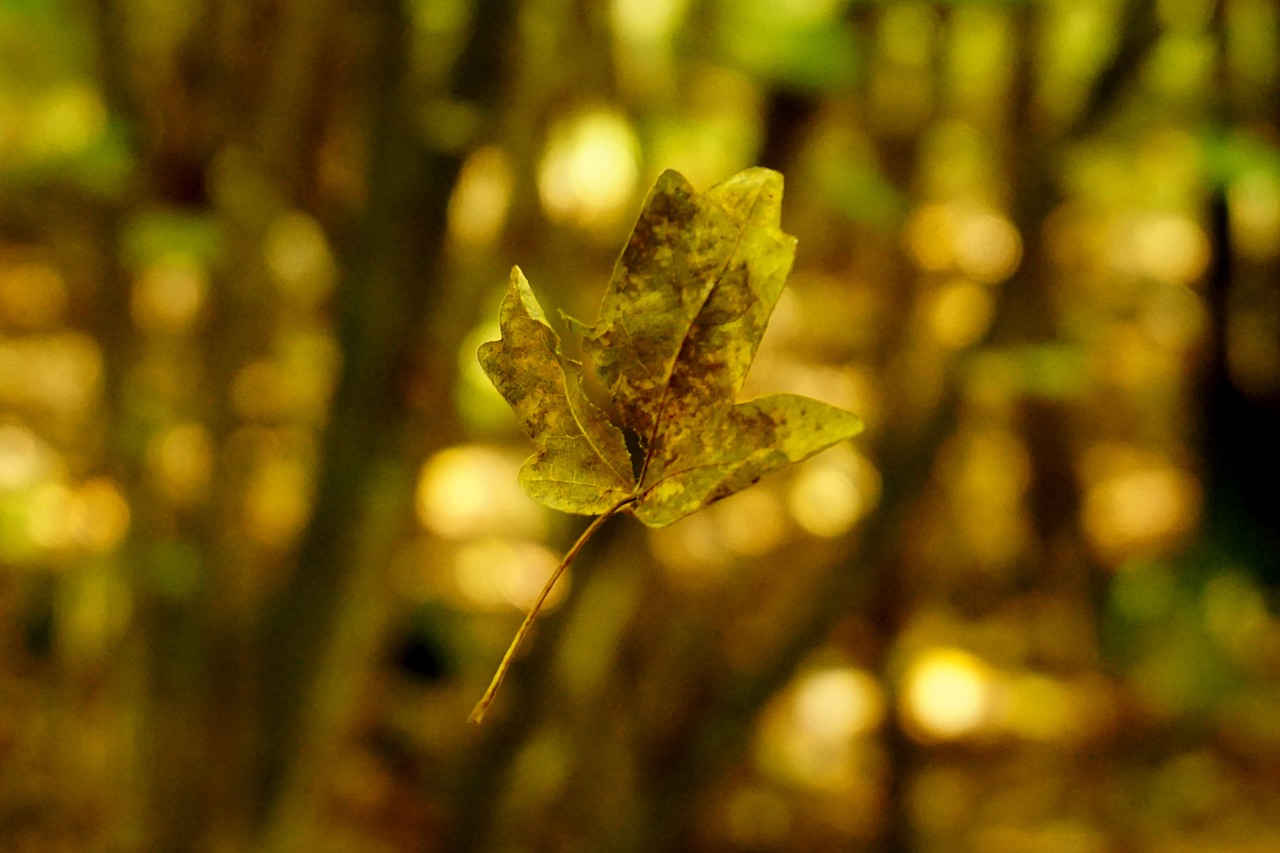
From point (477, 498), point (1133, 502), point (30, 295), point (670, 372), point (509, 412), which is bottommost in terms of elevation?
point (1133, 502)

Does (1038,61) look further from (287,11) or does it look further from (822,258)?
(287,11)

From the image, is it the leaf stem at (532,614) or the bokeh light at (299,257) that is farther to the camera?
the bokeh light at (299,257)

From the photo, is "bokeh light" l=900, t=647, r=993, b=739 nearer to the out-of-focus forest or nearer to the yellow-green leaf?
the out-of-focus forest

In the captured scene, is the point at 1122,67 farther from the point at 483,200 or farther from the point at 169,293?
the point at 169,293

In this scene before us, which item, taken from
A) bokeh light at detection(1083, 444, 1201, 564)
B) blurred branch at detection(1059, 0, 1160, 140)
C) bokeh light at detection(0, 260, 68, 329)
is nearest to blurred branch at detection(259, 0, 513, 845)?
blurred branch at detection(1059, 0, 1160, 140)

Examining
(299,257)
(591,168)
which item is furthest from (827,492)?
(299,257)

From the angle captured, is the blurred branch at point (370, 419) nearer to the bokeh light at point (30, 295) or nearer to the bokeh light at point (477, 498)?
the bokeh light at point (477, 498)

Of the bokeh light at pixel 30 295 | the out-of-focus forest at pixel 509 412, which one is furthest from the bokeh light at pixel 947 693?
the bokeh light at pixel 30 295
